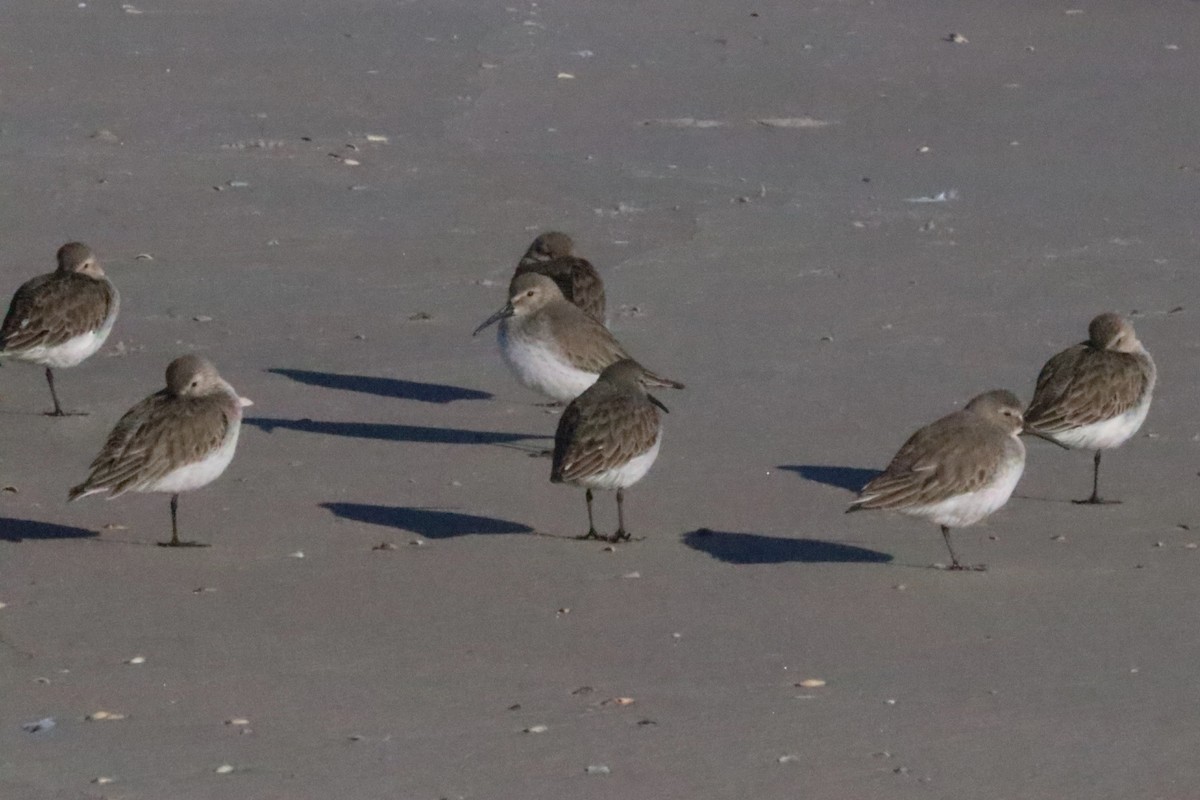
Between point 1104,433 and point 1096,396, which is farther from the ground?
point 1096,396

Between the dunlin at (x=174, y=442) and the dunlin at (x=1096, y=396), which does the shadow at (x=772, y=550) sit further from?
the dunlin at (x=174, y=442)

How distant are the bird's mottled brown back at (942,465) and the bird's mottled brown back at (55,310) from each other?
14.1 feet

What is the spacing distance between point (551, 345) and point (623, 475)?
181cm

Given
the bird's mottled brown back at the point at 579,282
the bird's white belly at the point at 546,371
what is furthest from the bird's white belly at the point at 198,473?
the bird's mottled brown back at the point at 579,282

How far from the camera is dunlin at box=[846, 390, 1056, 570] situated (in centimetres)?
911

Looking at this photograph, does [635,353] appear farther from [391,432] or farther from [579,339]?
[391,432]

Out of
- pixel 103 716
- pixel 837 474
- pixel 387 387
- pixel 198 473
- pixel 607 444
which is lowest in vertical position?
pixel 387 387

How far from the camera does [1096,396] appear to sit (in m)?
10.2

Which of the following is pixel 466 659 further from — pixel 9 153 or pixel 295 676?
pixel 9 153

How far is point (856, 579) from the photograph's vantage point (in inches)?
356

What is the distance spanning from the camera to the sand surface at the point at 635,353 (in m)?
7.34

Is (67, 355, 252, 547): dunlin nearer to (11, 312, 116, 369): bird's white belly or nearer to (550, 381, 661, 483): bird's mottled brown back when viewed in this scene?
(550, 381, 661, 483): bird's mottled brown back

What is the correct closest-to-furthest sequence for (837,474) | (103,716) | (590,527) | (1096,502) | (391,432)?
(103,716) → (590,527) → (1096,502) → (837,474) → (391,432)

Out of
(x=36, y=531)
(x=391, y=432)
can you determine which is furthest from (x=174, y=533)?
(x=391, y=432)
